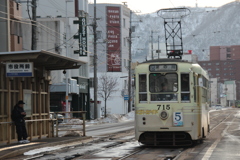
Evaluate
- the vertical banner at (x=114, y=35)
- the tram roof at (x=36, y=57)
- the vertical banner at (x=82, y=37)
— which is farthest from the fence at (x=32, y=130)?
the vertical banner at (x=114, y=35)

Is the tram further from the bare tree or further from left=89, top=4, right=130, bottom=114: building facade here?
left=89, top=4, right=130, bottom=114: building facade

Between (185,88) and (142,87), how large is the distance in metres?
1.56

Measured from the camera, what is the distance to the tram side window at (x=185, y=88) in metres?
19.0

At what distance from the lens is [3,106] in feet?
64.1

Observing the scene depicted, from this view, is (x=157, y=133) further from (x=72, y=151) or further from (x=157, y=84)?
(x=72, y=151)

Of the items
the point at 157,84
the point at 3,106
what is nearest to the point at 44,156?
the point at 3,106

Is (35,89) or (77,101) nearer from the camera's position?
(35,89)

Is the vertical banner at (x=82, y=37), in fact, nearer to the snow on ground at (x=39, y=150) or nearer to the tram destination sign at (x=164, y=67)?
the snow on ground at (x=39, y=150)

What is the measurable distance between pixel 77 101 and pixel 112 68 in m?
31.0

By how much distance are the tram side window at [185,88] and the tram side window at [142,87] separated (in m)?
1.34

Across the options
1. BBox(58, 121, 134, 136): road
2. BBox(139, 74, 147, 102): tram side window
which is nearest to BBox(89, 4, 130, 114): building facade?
BBox(58, 121, 134, 136): road

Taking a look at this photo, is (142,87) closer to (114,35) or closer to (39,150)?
(39,150)

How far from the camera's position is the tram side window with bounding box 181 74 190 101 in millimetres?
19016

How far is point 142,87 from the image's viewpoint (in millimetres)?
19375
